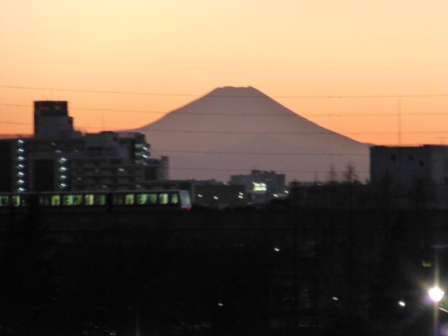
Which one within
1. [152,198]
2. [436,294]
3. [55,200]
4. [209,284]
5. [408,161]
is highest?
[408,161]

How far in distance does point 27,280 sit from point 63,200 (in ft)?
47.3

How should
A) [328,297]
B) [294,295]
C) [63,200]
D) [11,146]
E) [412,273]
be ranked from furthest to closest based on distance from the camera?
[11,146]
[63,200]
[328,297]
[294,295]
[412,273]

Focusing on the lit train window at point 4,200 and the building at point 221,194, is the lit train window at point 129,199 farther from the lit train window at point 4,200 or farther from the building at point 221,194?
the building at point 221,194

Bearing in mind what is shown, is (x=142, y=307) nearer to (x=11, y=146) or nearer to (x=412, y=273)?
(x=412, y=273)

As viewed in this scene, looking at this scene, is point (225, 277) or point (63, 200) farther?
point (63, 200)

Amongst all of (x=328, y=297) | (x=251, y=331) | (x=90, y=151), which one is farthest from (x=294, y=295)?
(x=90, y=151)

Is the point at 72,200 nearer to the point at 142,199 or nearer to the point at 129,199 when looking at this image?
the point at 129,199

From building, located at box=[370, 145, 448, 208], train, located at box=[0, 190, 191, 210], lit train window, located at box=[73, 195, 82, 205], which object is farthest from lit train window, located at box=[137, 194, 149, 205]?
building, located at box=[370, 145, 448, 208]

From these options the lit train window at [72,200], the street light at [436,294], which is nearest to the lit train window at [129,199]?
the lit train window at [72,200]

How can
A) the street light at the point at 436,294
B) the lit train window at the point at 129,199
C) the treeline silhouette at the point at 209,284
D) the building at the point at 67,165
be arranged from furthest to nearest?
1. the building at the point at 67,165
2. the lit train window at the point at 129,199
3. the treeline silhouette at the point at 209,284
4. the street light at the point at 436,294

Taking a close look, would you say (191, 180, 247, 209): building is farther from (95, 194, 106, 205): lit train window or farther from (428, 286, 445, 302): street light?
(428, 286, 445, 302): street light

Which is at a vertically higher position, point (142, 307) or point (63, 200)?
point (63, 200)

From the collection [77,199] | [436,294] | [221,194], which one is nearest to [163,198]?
[77,199]

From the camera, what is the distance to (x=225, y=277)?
534 inches
